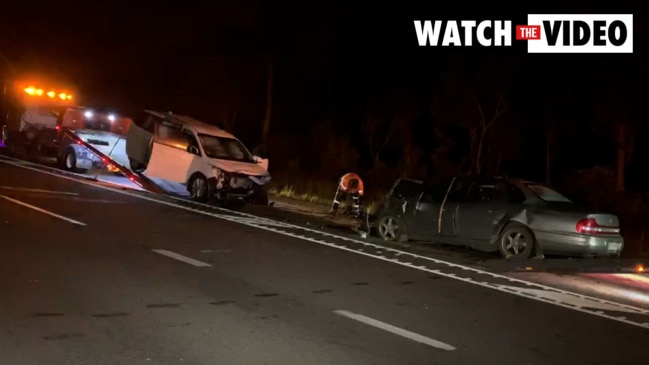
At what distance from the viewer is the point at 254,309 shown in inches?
318

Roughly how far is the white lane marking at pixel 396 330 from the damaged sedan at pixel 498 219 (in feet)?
17.1

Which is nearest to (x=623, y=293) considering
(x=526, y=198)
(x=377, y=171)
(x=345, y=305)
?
(x=526, y=198)

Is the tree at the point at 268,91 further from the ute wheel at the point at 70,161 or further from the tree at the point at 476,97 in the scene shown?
the ute wheel at the point at 70,161

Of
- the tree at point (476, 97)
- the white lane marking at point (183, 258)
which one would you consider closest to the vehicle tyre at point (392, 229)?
the white lane marking at point (183, 258)

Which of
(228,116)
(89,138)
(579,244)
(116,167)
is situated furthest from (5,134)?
(579,244)

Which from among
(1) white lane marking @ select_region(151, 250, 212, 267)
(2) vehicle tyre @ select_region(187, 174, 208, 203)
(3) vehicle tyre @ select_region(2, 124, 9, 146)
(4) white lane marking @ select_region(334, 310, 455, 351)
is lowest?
(4) white lane marking @ select_region(334, 310, 455, 351)

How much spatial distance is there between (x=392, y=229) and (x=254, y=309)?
693cm

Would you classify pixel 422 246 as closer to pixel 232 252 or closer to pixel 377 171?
pixel 232 252

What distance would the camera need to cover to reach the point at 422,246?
554 inches

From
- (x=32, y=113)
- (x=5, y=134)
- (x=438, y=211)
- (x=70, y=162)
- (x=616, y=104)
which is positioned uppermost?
(x=616, y=104)

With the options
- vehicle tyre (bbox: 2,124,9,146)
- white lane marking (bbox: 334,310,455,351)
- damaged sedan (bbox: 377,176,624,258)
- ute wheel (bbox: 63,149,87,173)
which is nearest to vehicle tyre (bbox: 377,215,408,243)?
damaged sedan (bbox: 377,176,624,258)

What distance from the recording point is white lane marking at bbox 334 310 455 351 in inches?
278

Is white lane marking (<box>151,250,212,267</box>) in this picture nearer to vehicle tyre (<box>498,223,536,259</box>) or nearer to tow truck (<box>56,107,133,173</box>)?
vehicle tyre (<box>498,223,536,259</box>)

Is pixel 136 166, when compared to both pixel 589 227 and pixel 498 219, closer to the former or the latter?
pixel 498 219
